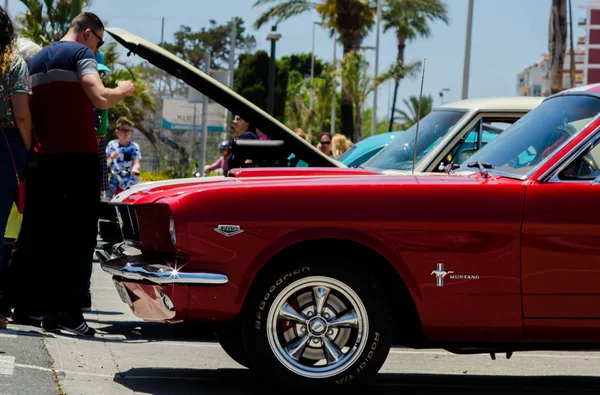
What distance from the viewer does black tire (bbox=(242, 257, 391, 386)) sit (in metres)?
5.68

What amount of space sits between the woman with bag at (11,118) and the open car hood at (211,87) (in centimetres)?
77

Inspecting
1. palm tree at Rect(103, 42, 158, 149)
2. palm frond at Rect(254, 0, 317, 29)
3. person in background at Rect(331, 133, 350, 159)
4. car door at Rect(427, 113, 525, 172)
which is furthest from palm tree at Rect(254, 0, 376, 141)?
car door at Rect(427, 113, 525, 172)

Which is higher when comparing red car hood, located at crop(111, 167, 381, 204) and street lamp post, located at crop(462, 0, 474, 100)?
street lamp post, located at crop(462, 0, 474, 100)

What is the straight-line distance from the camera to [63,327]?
24.6ft

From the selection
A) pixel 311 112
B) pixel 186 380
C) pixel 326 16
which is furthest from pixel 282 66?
pixel 186 380

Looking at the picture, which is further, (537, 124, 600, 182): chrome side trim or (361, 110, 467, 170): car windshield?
(361, 110, 467, 170): car windshield

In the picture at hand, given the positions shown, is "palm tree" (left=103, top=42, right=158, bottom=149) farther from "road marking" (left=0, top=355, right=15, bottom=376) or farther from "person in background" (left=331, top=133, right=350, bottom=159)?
"road marking" (left=0, top=355, right=15, bottom=376)

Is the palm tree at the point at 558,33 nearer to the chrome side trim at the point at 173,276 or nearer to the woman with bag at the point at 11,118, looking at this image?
the woman with bag at the point at 11,118

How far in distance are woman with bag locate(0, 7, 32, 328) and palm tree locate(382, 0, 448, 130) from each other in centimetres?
4855

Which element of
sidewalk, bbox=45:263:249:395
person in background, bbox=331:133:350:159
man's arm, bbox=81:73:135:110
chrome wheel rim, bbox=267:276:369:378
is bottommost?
sidewalk, bbox=45:263:249:395

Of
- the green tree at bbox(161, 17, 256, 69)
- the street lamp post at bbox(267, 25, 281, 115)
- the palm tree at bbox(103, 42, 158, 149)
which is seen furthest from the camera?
the green tree at bbox(161, 17, 256, 69)

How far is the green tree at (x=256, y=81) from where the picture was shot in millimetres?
65438

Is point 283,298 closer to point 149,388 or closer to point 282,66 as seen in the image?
point 149,388

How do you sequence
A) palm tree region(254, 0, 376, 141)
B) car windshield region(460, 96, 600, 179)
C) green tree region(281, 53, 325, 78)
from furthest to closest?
1. green tree region(281, 53, 325, 78)
2. palm tree region(254, 0, 376, 141)
3. car windshield region(460, 96, 600, 179)
